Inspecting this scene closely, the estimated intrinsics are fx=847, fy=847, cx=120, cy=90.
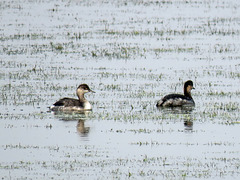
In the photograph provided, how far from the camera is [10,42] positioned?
119 ft

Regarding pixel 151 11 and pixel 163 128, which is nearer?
pixel 163 128

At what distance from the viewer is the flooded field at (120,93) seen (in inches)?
631

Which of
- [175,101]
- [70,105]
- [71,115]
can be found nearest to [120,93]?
[175,101]

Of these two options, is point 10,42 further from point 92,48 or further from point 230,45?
point 230,45

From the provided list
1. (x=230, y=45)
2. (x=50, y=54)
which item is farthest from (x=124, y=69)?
(x=230, y=45)

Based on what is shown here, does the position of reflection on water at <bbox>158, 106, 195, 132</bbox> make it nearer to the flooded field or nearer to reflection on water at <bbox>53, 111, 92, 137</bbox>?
the flooded field

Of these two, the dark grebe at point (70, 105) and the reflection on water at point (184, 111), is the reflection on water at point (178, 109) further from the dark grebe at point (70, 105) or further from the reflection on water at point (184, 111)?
the dark grebe at point (70, 105)

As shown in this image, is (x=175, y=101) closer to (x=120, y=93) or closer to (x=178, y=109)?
(x=178, y=109)

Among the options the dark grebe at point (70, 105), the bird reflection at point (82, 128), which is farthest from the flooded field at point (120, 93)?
the dark grebe at point (70, 105)

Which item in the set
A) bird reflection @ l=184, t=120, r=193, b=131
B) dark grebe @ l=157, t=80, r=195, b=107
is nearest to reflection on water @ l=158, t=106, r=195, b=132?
bird reflection @ l=184, t=120, r=193, b=131

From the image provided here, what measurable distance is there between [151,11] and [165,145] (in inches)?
1308

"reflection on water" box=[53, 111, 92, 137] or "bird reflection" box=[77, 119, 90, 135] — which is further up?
"reflection on water" box=[53, 111, 92, 137]

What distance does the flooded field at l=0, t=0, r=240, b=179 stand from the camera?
1602 cm

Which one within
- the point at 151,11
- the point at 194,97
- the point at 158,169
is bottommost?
the point at 158,169
